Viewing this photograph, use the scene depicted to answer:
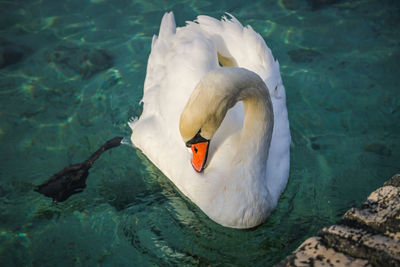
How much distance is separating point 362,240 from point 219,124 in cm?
121

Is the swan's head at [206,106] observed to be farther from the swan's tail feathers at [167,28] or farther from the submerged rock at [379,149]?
the submerged rock at [379,149]

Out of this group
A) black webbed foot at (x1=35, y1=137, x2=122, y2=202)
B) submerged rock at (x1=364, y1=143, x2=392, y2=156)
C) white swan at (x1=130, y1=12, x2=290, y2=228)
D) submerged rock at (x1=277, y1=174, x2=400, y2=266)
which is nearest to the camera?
submerged rock at (x1=277, y1=174, x2=400, y2=266)

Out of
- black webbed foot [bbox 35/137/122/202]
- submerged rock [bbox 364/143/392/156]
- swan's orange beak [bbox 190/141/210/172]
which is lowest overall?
black webbed foot [bbox 35/137/122/202]

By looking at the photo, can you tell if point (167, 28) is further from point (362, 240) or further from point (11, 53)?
point (362, 240)

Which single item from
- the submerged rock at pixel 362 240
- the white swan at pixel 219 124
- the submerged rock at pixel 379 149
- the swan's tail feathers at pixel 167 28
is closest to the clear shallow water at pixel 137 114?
the submerged rock at pixel 379 149

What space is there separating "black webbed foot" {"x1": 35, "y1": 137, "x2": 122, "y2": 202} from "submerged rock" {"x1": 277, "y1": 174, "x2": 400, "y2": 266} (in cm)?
263

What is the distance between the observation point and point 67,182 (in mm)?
4348

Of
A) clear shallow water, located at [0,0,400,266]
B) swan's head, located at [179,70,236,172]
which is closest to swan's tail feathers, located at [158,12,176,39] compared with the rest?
clear shallow water, located at [0,0,400,266]

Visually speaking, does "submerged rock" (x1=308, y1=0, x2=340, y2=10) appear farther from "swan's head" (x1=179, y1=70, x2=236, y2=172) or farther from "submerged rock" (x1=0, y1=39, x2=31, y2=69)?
"submerged rock" (x1=0, y1=39, x2=31, y2=69)

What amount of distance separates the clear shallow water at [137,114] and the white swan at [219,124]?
31 cm

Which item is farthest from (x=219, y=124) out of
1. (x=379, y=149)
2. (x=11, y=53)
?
(x=11, y=53)

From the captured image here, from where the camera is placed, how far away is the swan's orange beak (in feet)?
10.7

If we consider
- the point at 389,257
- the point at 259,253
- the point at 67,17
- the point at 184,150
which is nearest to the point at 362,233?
the point at 389,257

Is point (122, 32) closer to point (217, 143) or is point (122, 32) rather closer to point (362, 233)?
point (217, 143)
